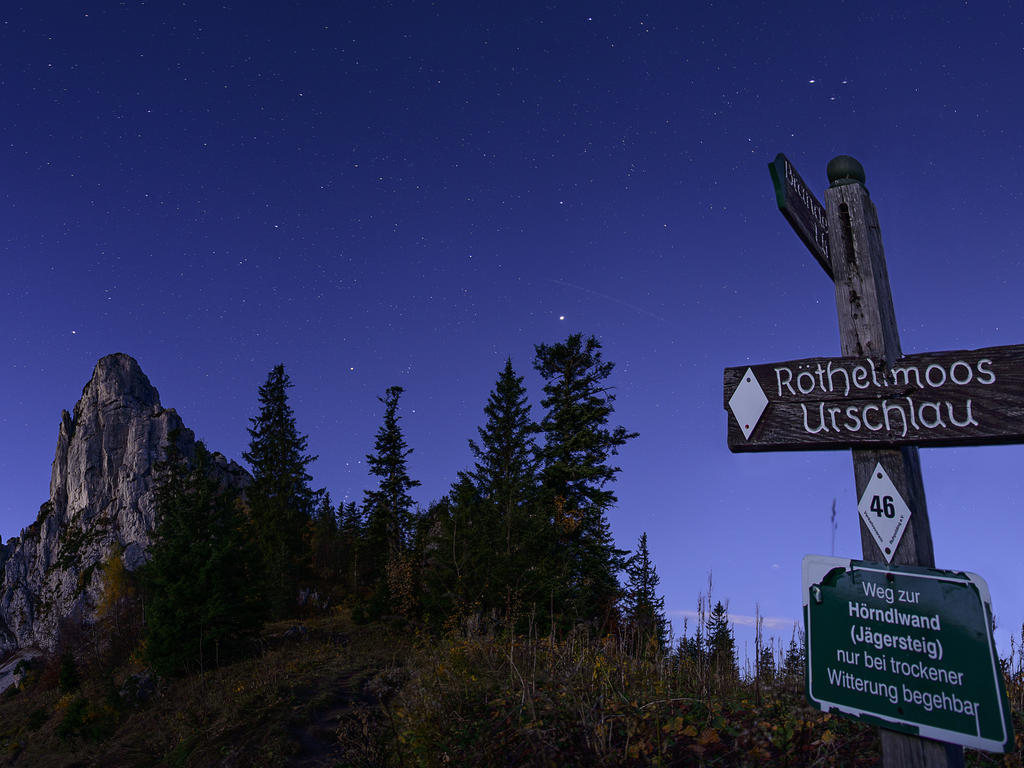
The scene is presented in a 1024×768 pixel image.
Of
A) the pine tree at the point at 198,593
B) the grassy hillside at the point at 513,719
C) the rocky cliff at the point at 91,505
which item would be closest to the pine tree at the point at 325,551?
the rocky cliff at the point at 91,505

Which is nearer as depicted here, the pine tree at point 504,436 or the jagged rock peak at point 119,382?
the pine tree at point 504,436

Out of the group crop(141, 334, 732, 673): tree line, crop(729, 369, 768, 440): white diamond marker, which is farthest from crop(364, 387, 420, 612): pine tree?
crop(729, 369, 768, 440): white diamond marker

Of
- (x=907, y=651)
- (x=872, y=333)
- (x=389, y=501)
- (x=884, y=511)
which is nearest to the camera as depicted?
(x=907, y=651)

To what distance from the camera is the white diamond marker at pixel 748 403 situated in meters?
3.28

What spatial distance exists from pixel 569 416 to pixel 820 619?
25211 millimetres

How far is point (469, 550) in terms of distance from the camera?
2264 centimetres

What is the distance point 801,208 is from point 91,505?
68.6 m

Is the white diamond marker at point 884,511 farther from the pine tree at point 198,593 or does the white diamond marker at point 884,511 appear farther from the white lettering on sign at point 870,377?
the pine tree at point 198,593

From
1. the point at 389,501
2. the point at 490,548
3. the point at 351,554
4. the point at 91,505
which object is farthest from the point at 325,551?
the point at 490,548

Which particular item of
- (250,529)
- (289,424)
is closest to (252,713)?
(250,529)

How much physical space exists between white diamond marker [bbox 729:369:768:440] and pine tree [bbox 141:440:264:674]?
21766mm

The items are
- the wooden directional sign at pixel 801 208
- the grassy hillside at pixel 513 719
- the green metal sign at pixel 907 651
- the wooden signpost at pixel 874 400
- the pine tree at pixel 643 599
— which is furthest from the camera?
the pine tree at pixel 643 599

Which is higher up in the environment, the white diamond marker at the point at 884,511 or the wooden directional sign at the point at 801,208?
the wooden directional sign at the point at 801,208

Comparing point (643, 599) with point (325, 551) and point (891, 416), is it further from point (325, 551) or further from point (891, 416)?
point (325, 551)
